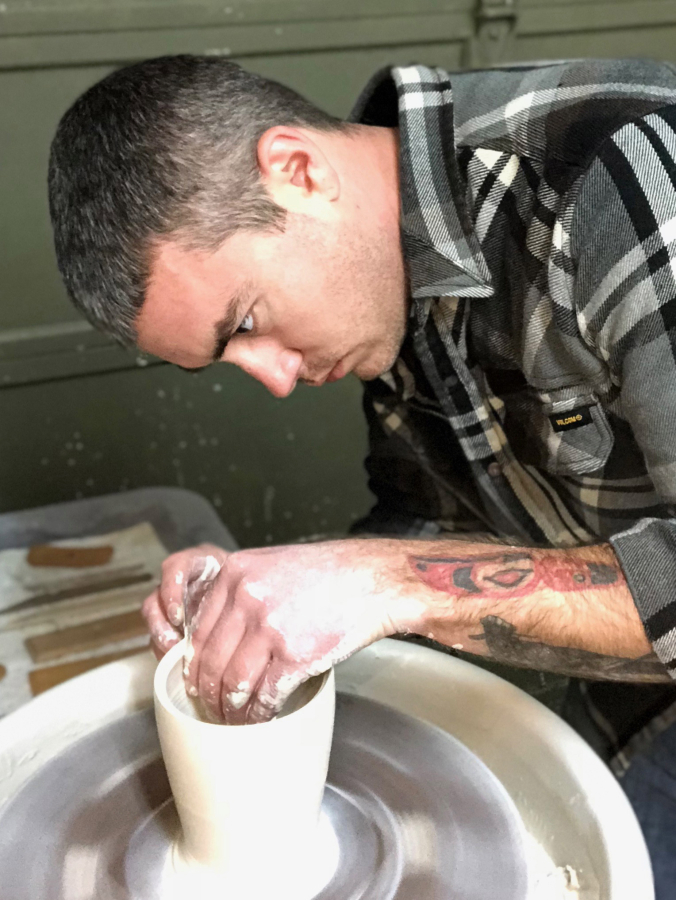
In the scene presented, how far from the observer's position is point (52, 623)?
152cm

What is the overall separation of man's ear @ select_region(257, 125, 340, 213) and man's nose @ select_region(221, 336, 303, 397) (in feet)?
0.50

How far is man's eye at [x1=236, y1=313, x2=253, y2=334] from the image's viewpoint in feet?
3.17

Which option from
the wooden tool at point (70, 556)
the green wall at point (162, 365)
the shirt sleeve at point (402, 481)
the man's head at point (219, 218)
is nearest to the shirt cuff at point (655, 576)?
the man's head at point (219, 218)

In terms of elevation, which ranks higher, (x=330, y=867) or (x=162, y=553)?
(x=330, y=867)

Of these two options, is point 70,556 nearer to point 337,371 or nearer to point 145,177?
point 337,371

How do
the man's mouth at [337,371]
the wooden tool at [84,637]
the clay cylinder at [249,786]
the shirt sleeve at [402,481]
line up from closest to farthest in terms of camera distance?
1. the clay cylinder at [249,786]
2. the man's mouth at [337,371]
3. the shirt sleeve at [402,481]
4. the wooden tool at [84,637]

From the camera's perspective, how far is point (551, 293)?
0.93 m

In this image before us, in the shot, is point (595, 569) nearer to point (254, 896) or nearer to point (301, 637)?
point (301, 637)

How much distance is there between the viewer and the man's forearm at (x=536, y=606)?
2.70ft

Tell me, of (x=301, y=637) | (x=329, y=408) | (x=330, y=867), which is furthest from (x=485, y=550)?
(x=329, y=408)

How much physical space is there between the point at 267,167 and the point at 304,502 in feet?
4.30

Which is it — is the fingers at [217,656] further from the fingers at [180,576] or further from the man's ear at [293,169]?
the man's ear at [293,169]

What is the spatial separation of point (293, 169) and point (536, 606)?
0.52m

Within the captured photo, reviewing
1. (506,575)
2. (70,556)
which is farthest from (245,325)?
(70,556)
